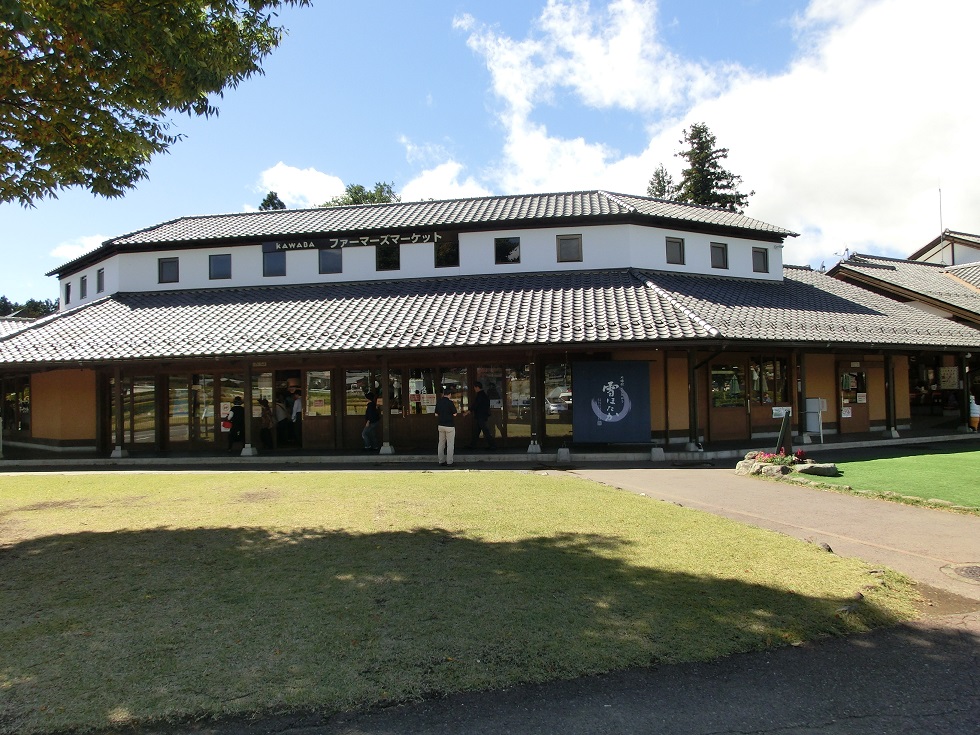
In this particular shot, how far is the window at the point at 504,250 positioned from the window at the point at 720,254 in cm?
631

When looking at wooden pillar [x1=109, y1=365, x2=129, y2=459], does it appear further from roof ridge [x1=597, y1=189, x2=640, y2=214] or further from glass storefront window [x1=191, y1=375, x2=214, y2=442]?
roof ridge [x1=597, y1=189, x2=640, y2=214]

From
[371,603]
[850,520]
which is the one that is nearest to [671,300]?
[850,520]

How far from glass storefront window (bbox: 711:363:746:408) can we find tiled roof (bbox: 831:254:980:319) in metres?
11.0

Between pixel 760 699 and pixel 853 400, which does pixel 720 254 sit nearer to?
pixel 853 400

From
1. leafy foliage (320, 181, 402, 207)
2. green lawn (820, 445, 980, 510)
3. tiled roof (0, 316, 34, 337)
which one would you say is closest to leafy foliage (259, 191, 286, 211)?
leafy foliage (320, 181, 402, 207)

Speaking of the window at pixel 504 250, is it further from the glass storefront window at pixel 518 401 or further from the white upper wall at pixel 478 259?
the glass storefront window at pixel 518 401

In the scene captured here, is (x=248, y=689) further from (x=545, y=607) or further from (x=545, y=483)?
(x=545, y=483)

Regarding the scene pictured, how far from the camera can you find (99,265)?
22.2 meters

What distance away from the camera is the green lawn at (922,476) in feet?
32.7

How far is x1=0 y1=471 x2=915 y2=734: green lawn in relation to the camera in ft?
13.1

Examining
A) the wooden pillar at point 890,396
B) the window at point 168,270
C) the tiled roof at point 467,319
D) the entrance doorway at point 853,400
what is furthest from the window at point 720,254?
the window at point 168,270

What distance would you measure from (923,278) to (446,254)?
20326 millimetres

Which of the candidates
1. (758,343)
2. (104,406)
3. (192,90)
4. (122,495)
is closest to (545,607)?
(192,90)

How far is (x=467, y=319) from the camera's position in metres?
16.2
